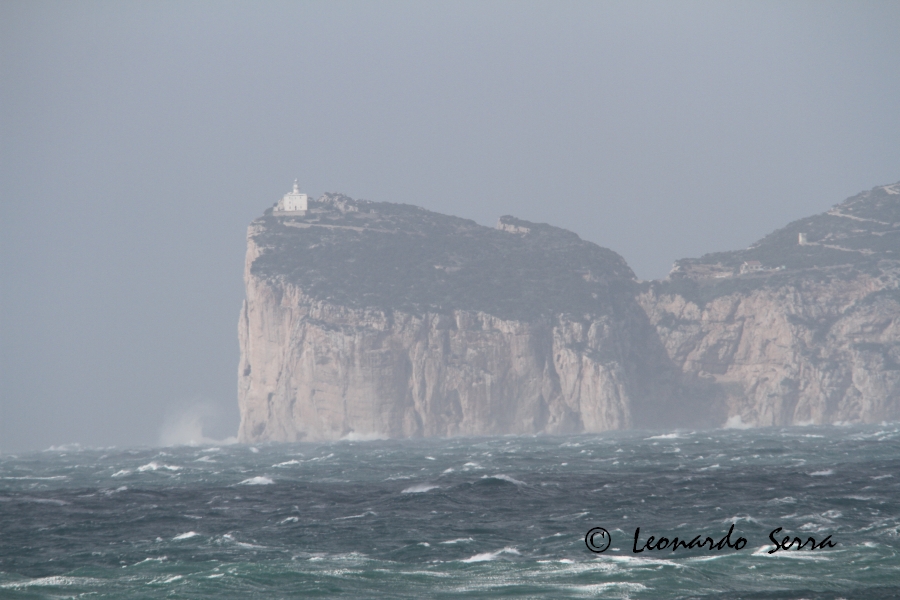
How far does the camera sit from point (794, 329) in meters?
118

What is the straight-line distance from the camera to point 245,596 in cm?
2644

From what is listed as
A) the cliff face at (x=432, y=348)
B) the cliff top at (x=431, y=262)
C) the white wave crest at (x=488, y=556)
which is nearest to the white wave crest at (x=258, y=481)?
the white wave crest at (x=488, y=556)

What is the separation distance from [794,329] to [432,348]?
4116 cm

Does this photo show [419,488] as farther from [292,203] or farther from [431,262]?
[292,203]

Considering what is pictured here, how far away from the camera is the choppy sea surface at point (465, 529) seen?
2711 centimetres

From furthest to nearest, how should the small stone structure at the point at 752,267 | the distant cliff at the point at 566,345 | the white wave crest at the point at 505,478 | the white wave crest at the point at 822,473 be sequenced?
the small stone structure at the point at 752,267
the distant cliff at the point at 566,345
the white wave crest at the point at 505,478
the white wave crest at the point at 822,473

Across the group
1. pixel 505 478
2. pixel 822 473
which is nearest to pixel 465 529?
pixel 505 478

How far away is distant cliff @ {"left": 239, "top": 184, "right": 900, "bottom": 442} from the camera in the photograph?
383ft

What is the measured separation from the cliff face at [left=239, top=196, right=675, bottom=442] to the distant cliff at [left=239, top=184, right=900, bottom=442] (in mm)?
208

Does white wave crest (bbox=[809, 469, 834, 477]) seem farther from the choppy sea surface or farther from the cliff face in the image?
the cliff face

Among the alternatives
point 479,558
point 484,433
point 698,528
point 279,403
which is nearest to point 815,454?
point 698,528

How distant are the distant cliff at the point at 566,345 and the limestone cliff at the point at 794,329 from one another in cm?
20

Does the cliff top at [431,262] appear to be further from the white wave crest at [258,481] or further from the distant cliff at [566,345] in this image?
the white wave crest at [258,481]

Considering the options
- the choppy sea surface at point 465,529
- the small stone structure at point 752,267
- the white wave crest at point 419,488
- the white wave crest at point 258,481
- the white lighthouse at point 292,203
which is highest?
the white lighthouse at point 292,203
